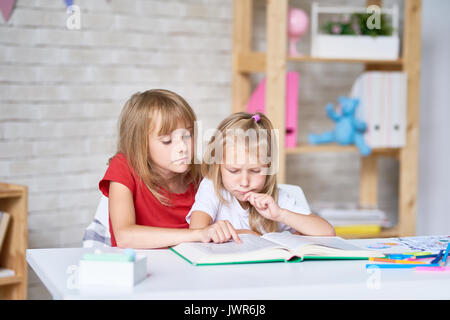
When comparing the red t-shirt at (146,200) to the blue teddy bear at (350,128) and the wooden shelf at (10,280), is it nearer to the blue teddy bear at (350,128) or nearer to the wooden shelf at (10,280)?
the wooden shelf at (10,280)

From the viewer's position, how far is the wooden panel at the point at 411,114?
9.36 feet

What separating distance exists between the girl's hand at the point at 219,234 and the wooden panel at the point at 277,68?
130cm

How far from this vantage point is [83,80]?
2.70m

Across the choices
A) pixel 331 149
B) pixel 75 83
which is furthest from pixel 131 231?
pixel 331 149

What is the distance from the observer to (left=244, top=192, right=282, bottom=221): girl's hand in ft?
5.09

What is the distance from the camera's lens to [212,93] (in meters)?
3.06

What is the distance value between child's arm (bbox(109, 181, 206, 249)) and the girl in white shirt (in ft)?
0.57

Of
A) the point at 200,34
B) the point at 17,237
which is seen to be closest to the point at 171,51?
the point at 200,34

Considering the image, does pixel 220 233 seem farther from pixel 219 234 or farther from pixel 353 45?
pixel 353 45

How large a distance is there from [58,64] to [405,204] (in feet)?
5.80

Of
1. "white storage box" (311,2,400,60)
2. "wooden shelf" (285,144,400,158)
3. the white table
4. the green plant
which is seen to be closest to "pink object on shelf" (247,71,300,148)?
"wooden shelf" (285,144,400,158)

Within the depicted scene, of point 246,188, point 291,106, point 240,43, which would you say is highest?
point 240,43

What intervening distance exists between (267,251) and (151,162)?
24.3 inches
